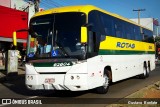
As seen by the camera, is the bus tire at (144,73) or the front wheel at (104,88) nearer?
the front wheel at (104,88)

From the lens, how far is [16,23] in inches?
1339

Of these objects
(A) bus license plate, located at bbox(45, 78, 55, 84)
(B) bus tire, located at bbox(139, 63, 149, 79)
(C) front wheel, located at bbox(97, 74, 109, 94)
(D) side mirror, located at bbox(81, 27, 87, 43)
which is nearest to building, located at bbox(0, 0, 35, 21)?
(B) bus tire, located at bbox(139, 63, 149, 79)

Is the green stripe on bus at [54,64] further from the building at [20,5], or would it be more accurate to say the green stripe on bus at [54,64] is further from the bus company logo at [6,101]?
the building at [20,5]

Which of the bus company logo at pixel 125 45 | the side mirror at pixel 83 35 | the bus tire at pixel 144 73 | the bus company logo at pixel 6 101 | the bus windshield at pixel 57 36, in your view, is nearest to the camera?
the side mirror at pixel 83 35

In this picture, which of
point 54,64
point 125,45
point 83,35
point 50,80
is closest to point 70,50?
point 54,64

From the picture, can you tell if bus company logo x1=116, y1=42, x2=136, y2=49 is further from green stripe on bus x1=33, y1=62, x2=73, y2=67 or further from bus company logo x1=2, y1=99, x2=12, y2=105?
bus company logo x1=2, y1=99, x2=12, y2=105

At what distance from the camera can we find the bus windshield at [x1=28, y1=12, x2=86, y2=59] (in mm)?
11312

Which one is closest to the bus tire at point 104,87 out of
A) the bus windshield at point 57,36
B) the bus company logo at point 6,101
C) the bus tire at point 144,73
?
the bus windshield at point 57,36

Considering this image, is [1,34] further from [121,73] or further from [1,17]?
[121,73]

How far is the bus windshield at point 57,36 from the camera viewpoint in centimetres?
1131

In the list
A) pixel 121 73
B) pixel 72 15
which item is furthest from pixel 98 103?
pixel 121 73

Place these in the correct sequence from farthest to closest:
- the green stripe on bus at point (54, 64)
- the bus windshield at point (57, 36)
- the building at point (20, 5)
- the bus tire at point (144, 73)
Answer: the building at point (20, 5) < the bus tire at point (144, 73) < the bus windshield at point (57, 36) < the green stripe on bus at point (54, 64)

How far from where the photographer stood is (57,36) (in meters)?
11.6

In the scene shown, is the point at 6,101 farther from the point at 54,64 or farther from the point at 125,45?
the point at 125,45
